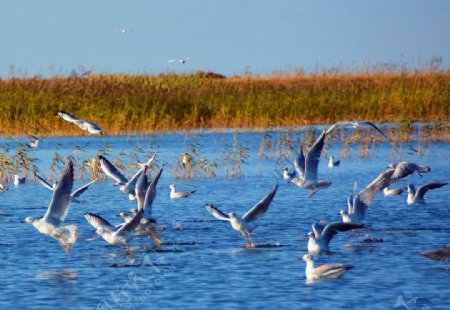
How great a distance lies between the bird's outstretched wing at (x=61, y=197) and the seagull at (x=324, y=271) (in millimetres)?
3259

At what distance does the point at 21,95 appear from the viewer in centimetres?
2872

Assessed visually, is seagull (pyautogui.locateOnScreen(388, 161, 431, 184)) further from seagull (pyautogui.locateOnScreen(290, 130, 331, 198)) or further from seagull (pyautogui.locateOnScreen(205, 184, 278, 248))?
seagull (pyautogui.locateOnScreen(205, 184, 278, 248))

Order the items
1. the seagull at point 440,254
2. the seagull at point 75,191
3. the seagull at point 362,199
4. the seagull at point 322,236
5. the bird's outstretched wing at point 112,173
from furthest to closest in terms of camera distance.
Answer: the bird's outstretched wing at point 112,173, the seagull at point 75,191, the seagull at point 362,199, the seagull at point 322,236, the seagull at point 440,254

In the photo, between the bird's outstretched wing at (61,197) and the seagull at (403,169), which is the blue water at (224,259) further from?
the seagull at (403,169)

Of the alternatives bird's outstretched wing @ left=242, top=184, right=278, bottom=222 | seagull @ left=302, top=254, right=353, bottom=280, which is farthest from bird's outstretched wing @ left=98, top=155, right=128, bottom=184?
seagull @ left=302, top=254, right=353, bottom=280

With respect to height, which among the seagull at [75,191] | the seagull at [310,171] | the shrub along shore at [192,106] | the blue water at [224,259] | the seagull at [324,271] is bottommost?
the blue water at [224,259]

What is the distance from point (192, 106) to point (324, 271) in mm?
19557

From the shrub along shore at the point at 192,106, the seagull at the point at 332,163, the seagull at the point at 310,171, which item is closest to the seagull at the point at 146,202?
the seagull at the point at 310,171

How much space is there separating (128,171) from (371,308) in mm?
12500

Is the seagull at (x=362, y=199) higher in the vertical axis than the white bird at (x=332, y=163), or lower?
Result: higher

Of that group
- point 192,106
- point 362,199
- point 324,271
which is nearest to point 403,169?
point 362,199

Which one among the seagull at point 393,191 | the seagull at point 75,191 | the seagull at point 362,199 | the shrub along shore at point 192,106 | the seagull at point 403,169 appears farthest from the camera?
the shrub along shore at point 192,106

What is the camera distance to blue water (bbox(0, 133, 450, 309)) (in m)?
9.98

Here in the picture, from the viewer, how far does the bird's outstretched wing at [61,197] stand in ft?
40.9
